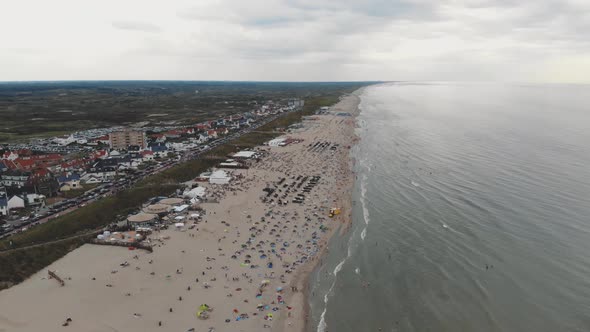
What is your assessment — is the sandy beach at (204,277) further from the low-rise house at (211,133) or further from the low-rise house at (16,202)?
the low-rise house at (211,133)

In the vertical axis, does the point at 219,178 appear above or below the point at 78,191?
above

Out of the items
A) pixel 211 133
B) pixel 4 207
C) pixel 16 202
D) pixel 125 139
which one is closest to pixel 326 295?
pixel 4 207

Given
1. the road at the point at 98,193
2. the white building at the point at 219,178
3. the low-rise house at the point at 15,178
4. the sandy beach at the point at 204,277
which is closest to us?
the sandy beach at the point at 204,277

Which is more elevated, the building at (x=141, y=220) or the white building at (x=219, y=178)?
the white building at (x=219, y=178)

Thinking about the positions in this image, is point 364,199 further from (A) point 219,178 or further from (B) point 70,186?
(B) point 70,186

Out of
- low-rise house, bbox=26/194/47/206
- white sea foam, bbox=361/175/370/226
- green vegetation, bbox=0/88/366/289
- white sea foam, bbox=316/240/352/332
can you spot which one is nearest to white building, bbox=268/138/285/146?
green vegetation, bbox=0/88/366/289

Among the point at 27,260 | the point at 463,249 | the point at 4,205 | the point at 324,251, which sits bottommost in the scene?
the point at 324,251

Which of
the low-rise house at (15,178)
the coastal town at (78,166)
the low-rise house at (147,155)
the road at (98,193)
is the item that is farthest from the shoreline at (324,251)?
the low-rise house at (15,178)
